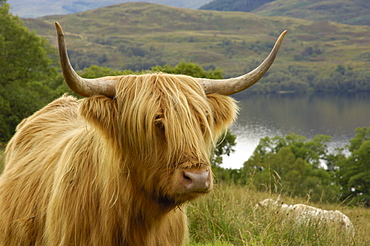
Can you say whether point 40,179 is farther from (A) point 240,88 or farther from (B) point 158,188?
(A) point 240,88

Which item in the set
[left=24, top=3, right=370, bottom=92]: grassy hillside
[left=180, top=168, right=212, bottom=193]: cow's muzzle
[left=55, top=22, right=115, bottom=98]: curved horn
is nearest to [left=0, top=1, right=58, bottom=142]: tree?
[left=55, top=22, right=115, bottom=98]: curved horn

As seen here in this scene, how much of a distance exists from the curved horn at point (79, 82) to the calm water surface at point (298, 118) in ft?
133

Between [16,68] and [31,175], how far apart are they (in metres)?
25.5

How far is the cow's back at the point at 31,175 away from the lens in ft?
10.3

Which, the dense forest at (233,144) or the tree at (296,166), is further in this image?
the tree at (296,166)

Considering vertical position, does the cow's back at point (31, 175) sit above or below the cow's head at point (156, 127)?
below

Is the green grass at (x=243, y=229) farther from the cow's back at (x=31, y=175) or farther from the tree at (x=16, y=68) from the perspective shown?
the tree at (x=16, y=68)

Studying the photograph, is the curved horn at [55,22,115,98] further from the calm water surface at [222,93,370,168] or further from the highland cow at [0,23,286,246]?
the calm water surface at [222,93,370,168]

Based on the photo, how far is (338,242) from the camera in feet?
16.2

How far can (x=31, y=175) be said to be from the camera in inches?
135

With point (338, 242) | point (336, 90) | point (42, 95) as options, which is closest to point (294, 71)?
point (336, 90)

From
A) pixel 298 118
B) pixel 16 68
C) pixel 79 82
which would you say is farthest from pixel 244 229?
pixel 298 118

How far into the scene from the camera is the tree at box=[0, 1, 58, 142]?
25906 millimetres

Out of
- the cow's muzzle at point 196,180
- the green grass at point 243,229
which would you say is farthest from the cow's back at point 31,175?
the green grass at point 243,229
